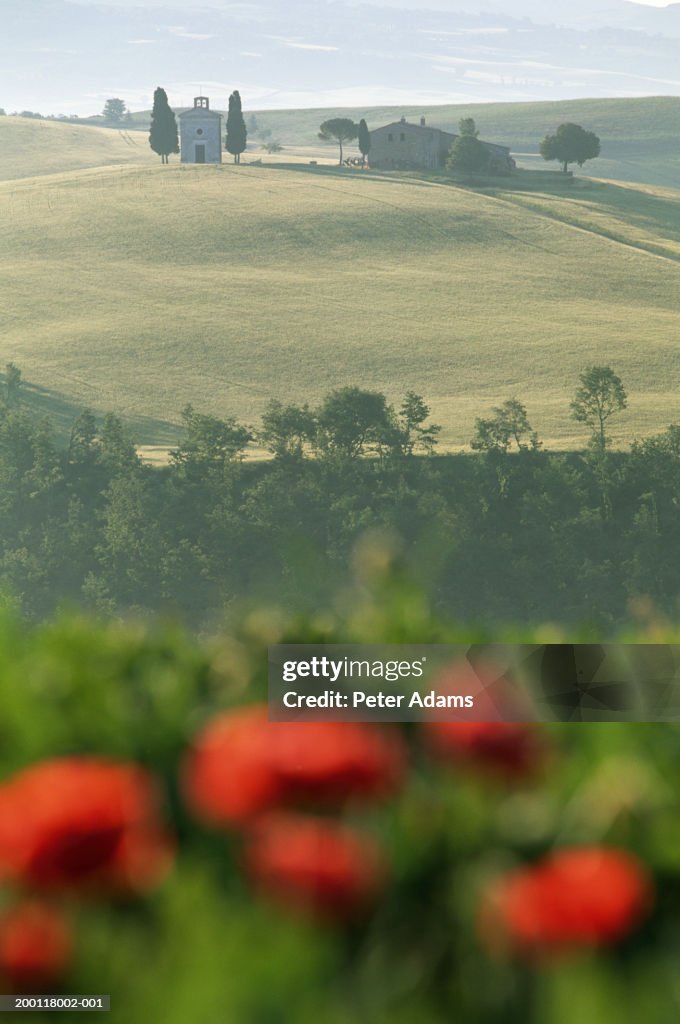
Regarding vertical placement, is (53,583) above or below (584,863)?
below

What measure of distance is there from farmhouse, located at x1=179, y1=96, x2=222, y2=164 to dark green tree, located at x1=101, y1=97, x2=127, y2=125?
3676 cm

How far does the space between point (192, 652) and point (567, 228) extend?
63496 millimetres

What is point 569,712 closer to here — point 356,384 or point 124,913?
point 124,913

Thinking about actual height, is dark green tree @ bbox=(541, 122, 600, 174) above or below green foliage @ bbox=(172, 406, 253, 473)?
above

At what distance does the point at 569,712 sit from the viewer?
1.63 metres

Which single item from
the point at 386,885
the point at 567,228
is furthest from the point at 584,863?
the point at 567,228

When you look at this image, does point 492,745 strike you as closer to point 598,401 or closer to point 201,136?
point 598,401

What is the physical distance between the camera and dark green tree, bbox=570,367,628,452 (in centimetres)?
4522

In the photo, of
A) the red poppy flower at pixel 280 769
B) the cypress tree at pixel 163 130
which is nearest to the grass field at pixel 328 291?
the cypress tree at pixel 163 130

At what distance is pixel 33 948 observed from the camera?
1036 millimetres

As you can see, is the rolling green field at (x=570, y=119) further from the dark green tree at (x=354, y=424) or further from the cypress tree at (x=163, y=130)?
the dark green tree at (x=354, y=424)

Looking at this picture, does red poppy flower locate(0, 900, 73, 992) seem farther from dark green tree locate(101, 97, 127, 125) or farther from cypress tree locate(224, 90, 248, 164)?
dark green tree locate(101, 97, 127, 125)

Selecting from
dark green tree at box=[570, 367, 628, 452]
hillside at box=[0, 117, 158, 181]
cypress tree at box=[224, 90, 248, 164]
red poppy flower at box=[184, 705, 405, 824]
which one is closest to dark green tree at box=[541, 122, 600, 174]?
cypress tree at box=[224, 90, 248, 164]

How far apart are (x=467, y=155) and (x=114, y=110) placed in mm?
48569
